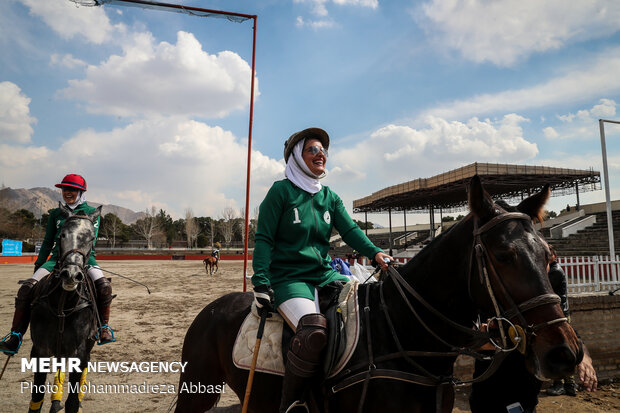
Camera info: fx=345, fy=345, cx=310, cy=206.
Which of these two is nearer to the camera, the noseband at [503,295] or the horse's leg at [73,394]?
the noseband at [503,295]

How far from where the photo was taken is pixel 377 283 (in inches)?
94.3

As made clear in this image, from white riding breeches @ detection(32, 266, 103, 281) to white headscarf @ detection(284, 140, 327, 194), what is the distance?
345 centimetres

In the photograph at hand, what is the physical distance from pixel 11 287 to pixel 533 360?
21.0m

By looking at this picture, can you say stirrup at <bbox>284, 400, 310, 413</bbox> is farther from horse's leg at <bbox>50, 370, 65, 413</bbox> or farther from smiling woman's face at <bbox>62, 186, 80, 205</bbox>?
smiling woman's face at <bbox>62, 186, 80, 205</bbox>

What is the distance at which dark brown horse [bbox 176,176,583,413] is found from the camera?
1596 mm

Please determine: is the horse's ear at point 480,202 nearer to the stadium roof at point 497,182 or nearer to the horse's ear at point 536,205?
the horse's ear at point 536,205

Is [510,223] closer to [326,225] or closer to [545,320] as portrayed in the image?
[545,320]

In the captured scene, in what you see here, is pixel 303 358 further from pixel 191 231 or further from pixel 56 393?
pixel 191 231

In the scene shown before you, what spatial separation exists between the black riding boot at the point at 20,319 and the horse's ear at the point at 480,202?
488cm

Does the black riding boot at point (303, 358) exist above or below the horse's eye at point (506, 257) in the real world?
below

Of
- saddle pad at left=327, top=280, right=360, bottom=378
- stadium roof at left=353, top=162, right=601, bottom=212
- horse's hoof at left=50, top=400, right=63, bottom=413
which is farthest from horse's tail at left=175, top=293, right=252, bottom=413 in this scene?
stadium roof at left=353, top=162, right=601, bottom=212

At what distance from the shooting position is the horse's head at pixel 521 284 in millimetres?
1531

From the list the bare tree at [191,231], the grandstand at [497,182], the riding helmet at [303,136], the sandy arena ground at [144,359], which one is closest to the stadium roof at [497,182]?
the grandstand at [497,182]

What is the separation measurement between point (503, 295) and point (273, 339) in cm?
145
